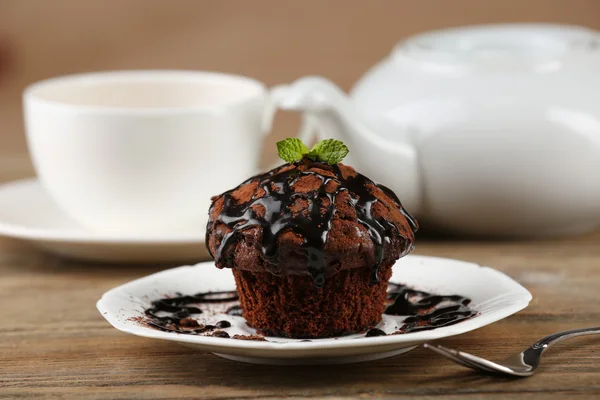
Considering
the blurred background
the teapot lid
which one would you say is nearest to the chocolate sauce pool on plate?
the teapot lid

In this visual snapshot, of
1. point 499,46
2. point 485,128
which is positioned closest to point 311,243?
point 485,128

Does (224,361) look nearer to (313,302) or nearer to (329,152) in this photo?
(313,302)

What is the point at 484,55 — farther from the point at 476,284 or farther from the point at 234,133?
the point at 476,284

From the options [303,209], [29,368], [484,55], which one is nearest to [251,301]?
[303,209]

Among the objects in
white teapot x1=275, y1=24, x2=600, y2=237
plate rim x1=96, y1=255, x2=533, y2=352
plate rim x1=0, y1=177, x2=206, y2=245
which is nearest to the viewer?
plate rim x1=96, y1=255, x2=533, y2=352

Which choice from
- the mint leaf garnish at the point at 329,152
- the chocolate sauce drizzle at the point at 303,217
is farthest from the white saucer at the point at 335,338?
the mint leaf garnish at the point at 329,152

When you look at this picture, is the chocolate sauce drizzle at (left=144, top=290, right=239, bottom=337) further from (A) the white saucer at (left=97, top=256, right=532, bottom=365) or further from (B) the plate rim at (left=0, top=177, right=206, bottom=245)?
(B) the plate rim at (left=0, top=177, right=206, bottom=245)
